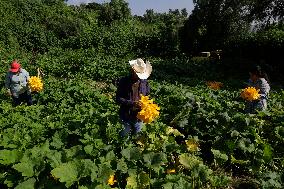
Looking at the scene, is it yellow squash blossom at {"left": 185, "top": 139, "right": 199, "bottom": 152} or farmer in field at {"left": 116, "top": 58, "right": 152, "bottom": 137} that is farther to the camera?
yellow squash blossom at {"left": 185, "top": 139, "right": 199, "bottom": 152}

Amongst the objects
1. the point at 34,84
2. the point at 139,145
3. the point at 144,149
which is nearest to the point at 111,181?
the point at 144,149

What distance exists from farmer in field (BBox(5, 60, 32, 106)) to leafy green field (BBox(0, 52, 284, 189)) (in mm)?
1110

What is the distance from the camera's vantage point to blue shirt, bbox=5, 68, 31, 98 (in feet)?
38.4

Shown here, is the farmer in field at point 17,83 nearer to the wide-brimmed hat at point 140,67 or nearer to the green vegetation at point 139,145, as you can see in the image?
the green vegetation at point 139,145

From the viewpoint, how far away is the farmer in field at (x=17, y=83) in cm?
1167

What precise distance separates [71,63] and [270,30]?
14.0 metres

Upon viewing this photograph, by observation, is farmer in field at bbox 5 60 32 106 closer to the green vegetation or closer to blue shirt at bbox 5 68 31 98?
blue shirt at bbox 5 68 31 98

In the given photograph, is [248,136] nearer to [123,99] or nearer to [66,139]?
[123,99]

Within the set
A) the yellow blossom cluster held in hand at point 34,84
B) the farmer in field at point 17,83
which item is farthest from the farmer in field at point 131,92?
the farmer in field at point 17,83

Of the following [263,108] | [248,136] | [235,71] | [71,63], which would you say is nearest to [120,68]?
[71,63]

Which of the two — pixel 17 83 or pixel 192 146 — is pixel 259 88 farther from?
pixel 17 83

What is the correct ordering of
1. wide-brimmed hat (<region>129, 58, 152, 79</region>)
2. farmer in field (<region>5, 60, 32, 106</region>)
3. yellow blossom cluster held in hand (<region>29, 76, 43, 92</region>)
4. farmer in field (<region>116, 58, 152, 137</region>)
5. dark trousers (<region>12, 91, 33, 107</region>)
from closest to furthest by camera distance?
wide-brimmed hat (<region>129, 58, 152, 79</region>) → farmer in field (<region>116, 58, 152, 137</region>) → farmer in field (<region>5, 60, 32, 106</region>) → yellow blossom cluster held in hand (<region>29, 76, 43, 92</region>) → dark trousers (<region>12, 91, 33, 107</region>)

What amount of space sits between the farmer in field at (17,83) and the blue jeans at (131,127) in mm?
5019

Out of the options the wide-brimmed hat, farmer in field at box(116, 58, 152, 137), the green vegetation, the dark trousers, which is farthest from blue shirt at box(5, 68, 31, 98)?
the wide-brimmed hat
